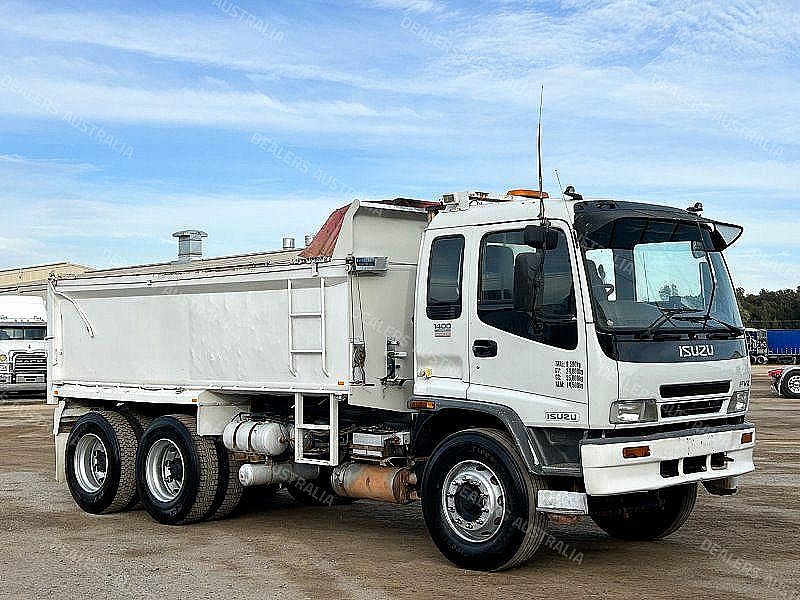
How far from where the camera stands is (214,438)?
1121cm

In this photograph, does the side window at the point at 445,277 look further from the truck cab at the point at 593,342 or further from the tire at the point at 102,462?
the tire at the point at 102,462

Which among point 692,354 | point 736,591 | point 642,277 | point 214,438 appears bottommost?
point 736,591

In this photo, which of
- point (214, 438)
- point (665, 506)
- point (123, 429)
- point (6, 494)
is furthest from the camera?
point (6, 494)

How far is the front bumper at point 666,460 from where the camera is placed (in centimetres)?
793

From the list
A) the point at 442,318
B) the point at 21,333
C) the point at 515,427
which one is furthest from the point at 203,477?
the point at 21,333

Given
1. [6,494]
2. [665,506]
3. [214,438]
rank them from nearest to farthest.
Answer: [665,506] < [214,438] < [6,494]

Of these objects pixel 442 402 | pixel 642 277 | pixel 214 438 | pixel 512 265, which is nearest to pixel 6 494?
pixel 214 438

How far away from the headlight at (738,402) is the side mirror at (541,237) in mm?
2070

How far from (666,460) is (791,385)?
25.0 metres

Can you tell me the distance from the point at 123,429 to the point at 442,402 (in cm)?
469

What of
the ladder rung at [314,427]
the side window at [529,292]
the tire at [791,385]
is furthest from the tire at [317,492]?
the tire at [791,385]

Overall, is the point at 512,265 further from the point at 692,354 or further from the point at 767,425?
the point at 767,425

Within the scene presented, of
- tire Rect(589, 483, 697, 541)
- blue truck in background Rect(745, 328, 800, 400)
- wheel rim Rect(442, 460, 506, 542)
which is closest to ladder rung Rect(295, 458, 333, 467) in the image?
wheel rim Rect(442, 460, 506, 542)

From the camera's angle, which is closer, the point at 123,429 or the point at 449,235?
the point at 449,235
